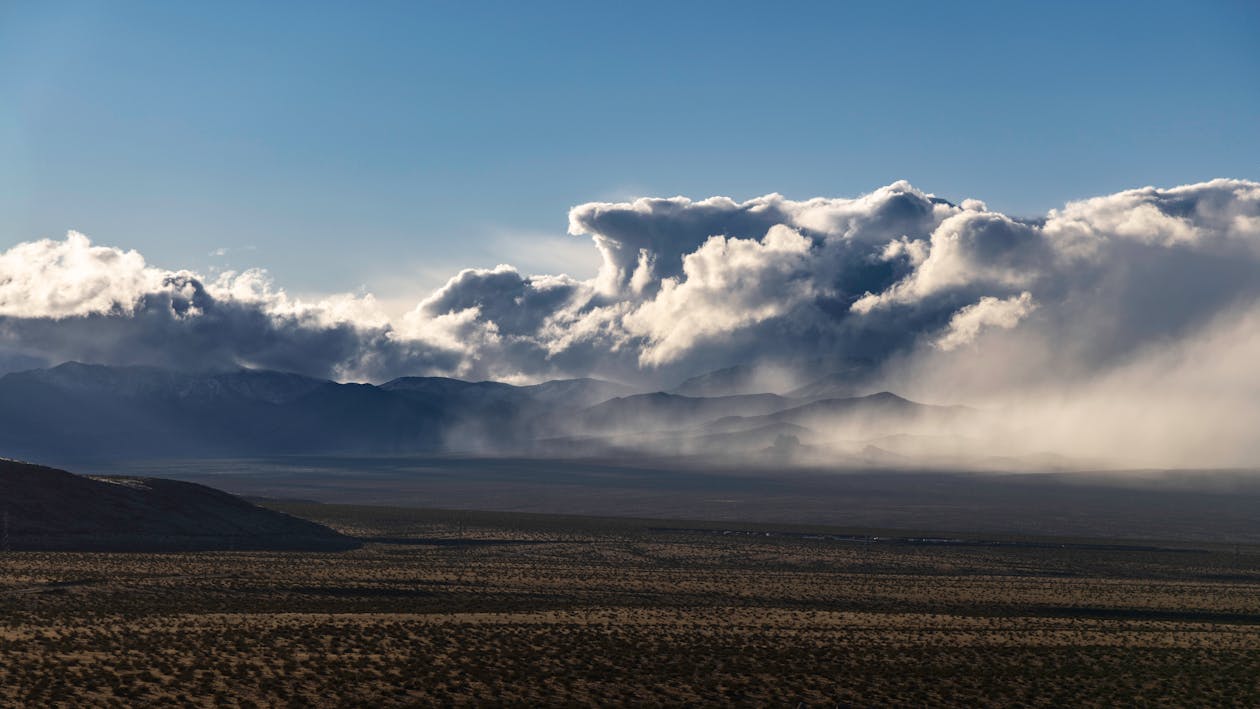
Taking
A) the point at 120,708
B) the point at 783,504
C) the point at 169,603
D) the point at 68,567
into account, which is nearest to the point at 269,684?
the point at 120,708

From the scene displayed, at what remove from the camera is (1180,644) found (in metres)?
42.9

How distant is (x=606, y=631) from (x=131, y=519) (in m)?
54.2

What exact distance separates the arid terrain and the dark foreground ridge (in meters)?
8.96

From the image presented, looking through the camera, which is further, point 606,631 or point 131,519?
point 131,519

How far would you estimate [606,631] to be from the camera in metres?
41.2

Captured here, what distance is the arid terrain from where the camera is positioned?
31.8 metres

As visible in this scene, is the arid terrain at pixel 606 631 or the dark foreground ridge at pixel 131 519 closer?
the arid terrain at pixel 606 631

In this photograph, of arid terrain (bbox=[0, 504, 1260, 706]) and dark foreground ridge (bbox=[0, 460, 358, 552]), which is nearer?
arid terrain (bbox=[0, 504, 1260, 706])

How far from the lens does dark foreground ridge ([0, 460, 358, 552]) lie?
240ft

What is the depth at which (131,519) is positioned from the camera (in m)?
80.5

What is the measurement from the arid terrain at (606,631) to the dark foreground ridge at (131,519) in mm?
8961

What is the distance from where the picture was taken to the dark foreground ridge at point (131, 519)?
73000 millimetres

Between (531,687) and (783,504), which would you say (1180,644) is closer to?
(531,687)

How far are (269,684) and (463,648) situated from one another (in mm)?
7736
